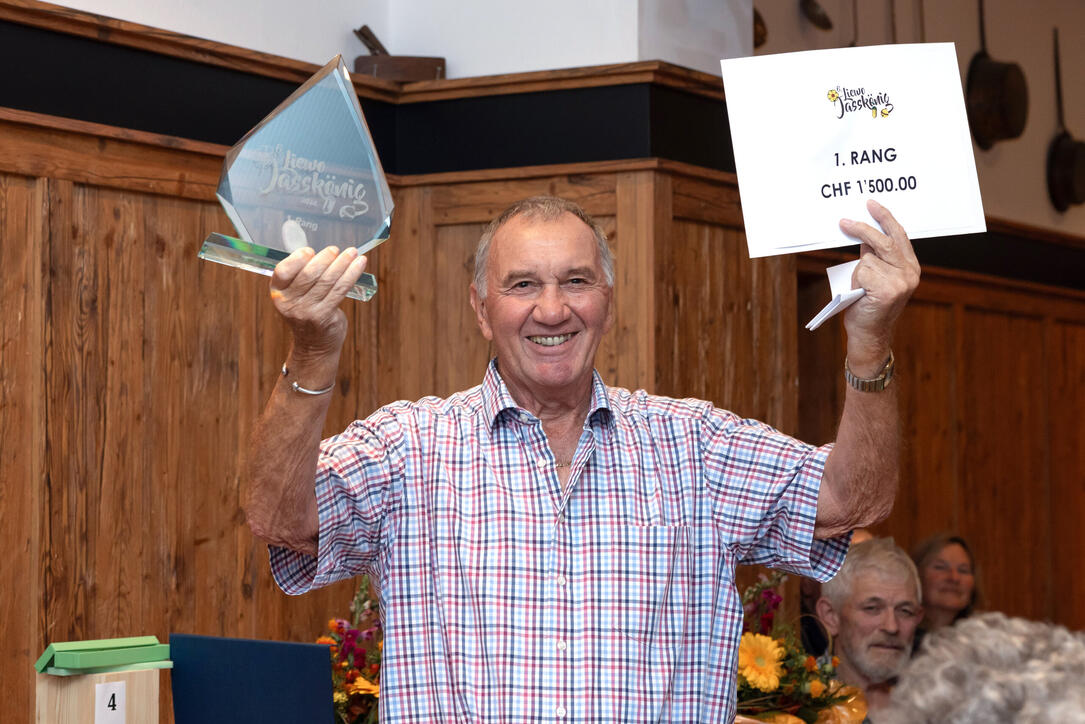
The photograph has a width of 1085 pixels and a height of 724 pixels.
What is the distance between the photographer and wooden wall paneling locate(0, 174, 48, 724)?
327 cm

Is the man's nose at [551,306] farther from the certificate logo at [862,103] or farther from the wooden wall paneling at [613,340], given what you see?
the wooden wall paneling at [613,340]

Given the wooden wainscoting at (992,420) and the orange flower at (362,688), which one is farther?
the wooden wainscoting at (992,420)

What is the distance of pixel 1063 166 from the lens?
22.0ft

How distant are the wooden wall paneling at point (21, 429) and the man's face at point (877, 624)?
199cm

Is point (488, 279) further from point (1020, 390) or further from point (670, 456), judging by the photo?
point (1020, 390)

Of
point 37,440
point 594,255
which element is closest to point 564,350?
point 594,255

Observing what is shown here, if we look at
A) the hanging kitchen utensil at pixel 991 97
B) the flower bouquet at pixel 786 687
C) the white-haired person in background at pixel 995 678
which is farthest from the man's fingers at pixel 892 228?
the hanging kitchen utensil at pixel 991 97

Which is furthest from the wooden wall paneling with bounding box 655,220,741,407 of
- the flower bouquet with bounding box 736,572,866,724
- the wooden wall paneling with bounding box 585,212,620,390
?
the flower bouquet with bounding box 736,572,866,724

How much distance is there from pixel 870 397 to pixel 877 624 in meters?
1.98

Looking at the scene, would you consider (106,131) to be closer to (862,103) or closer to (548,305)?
(548,305)

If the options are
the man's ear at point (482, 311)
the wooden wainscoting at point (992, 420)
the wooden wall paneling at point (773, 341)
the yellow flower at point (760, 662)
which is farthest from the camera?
the wooden wainscoting at point (992, 420)

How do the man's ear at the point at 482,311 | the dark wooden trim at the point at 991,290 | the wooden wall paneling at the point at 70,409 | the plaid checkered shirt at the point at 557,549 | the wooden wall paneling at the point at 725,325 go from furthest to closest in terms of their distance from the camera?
the dark wooden trim at the point at 991,290 → the wooden wall paneling at the point at 725,325 → the wooden wall paneling at the point at 70,409 → the man's ear at the point at 482,311 → the plaid checkered shirt at the point at 557,549

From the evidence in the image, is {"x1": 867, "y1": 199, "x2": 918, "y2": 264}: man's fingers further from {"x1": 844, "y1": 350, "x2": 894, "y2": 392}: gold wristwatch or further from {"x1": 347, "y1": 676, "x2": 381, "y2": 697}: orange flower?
{"x1": 347, "y1": 676, "x2": 381, "y2": 697}: orange flower

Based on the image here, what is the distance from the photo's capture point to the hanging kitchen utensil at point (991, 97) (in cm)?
612
